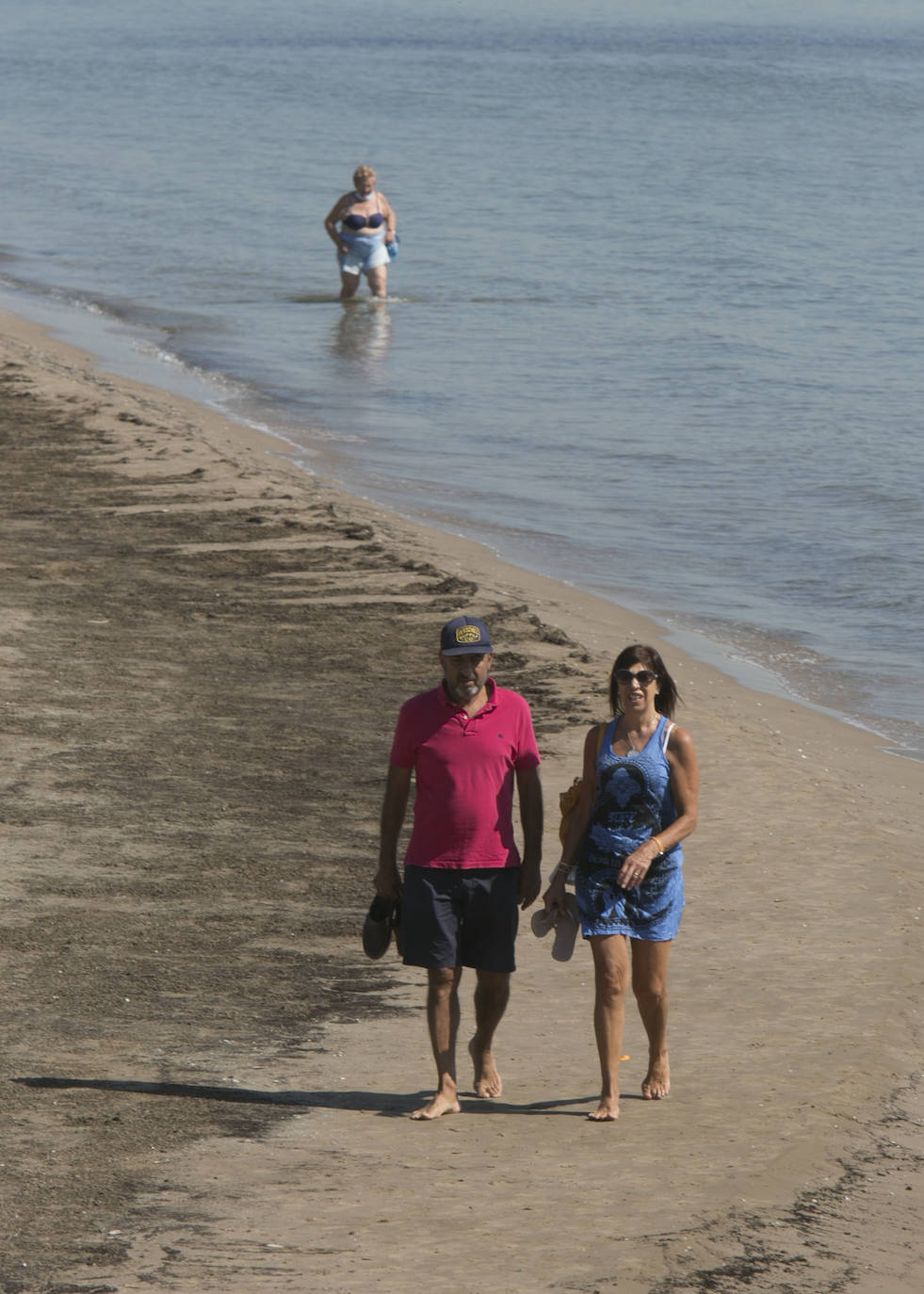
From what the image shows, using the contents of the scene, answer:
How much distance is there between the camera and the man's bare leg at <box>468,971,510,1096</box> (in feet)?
17.7

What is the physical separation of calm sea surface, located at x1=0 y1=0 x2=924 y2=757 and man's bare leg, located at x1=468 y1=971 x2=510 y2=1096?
524cm

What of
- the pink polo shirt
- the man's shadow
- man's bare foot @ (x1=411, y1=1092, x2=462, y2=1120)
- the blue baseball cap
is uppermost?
the blue baseball cap

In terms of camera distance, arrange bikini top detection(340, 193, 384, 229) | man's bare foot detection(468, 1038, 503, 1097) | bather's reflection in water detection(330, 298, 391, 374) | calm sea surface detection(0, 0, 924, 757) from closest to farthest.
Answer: man's bare foot detection(468, 1038, 503, 1097) < calm sea surface detection(0, 0, 924, 757) < bather's reflection in water detection(330, 298, 391, 374) < bikini top detection(340, 193, 384, 229)

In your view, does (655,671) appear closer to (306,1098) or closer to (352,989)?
(306,1098)

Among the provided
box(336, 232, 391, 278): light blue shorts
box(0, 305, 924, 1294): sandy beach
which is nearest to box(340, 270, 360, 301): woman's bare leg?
box(336, 232, 391, 278): light blue shorts

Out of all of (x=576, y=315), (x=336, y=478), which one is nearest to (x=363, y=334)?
(x=576, y=315)

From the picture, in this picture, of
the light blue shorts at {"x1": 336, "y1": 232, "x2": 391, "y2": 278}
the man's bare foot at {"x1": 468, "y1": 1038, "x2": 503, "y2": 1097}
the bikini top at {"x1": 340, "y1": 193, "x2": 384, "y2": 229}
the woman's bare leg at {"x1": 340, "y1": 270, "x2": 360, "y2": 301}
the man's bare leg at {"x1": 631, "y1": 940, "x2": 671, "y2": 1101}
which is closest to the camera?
the man's bare leg at {"x1": 631, "y1": 940, "x2": 671, "y2": 1101}

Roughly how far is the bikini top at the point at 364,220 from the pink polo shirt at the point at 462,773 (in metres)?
17.7

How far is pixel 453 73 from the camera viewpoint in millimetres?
65438

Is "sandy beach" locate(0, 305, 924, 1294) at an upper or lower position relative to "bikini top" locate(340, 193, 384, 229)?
lower

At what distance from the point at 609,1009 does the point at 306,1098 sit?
96 centimetres

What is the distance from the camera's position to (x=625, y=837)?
5285 mm

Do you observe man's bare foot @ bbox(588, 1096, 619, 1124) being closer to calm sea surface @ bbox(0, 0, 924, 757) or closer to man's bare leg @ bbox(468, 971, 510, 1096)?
man's bare leg @ bbox(468, 971, 510, 1096)

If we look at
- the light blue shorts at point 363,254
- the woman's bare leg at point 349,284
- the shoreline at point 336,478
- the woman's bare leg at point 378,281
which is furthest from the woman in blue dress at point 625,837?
the woman's bare leg at point 378,281
